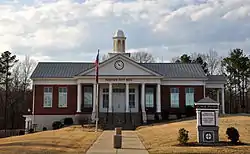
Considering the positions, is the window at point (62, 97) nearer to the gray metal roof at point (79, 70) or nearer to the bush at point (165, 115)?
the gray metal roof at point (79, 70)

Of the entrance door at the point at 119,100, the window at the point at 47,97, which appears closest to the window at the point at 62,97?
the window at the point at 47,97

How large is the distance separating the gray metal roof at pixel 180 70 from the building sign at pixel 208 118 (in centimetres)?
2521

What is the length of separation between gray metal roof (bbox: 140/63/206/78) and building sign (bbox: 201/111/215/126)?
82.7 ft

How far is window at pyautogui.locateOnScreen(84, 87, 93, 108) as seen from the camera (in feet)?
153

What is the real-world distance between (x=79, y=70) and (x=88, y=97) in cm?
415

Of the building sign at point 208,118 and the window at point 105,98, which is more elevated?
the window at point 105,98

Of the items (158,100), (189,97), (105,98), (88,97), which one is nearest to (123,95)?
(105,98)

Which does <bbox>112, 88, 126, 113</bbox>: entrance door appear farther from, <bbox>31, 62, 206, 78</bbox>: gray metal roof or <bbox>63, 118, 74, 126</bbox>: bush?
<bbox>63, 118, 74, 126</bbox>: bush

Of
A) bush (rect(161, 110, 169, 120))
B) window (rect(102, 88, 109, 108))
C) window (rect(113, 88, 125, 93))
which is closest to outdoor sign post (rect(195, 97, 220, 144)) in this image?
bush (rect(161, 110, 169, 120))

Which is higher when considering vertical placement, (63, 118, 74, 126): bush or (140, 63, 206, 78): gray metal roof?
(140, 63, 206, 78): gray metal roof

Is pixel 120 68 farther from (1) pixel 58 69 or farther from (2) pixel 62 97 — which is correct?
(1) pixel 58 69

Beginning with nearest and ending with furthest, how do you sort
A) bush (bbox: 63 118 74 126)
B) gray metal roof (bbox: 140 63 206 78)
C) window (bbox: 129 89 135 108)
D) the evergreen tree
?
bush (bbox: 63 118 74 126)
window (bbox: 129 89 135 108)
gray metal roof (bbox: 140 63 206 78)
the evergreen tree

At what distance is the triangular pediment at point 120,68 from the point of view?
44781 mm

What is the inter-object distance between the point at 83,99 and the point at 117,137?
26.9 meters
